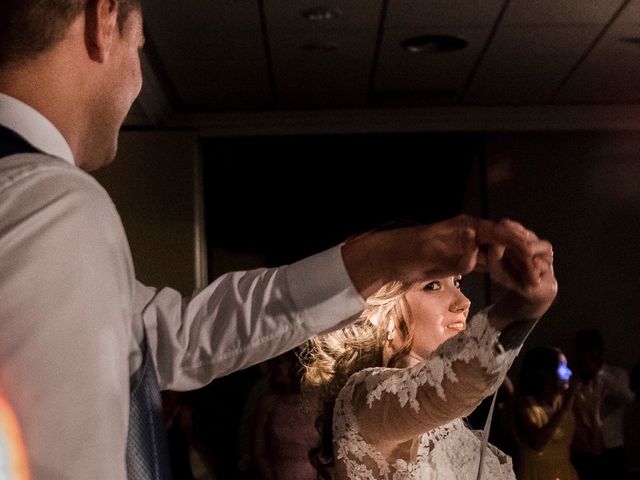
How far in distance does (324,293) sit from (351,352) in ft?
3.59

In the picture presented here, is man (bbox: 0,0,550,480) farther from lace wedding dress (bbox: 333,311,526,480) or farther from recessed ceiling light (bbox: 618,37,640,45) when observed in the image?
recessed ceiling light (bbox: 618,37,640,45)

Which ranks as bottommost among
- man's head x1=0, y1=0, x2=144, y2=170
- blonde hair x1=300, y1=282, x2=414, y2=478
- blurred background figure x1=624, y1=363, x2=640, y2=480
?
blurred background figure x1=624, y1=363, x2=640, y2=480

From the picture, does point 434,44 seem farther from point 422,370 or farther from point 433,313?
point 422,370

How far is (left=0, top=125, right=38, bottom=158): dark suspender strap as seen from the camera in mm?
955

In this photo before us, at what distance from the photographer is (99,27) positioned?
→ 1.05 m

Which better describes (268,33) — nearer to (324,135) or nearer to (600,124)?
(324,135)

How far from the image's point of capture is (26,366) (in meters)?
0.83

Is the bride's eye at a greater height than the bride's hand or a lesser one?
lesser

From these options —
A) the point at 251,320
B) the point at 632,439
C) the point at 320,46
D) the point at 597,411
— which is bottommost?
the point at 632,439

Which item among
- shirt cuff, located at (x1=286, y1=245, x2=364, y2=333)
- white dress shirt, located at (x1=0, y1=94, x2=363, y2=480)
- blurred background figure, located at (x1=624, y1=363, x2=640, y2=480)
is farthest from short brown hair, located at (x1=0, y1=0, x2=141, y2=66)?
blurred background figure, located at (x1=624, y1=363, x2=640, y2=480)

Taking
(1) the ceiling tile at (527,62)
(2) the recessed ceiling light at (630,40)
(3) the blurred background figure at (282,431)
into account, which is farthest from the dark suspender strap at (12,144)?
(2) the recessed ceiling light at (630,40)

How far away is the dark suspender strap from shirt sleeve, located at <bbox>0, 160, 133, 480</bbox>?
3.5 inches

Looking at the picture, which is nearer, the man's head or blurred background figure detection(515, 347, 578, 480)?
the man's head

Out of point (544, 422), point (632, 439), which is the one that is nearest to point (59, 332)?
point (544, 422)
